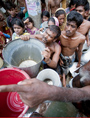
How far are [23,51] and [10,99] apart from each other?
0.73 m

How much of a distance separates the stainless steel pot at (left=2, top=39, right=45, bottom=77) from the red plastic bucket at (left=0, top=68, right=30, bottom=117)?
0.19 m

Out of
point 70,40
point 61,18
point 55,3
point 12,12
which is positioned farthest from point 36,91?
point 55,3

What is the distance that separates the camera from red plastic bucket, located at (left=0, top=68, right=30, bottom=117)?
36.4 inches

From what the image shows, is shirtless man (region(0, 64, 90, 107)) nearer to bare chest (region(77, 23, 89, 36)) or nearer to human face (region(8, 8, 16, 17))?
bare chest (region(77, 23, 89, 36))

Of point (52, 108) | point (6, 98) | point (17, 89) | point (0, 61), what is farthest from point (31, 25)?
point (17, 89)

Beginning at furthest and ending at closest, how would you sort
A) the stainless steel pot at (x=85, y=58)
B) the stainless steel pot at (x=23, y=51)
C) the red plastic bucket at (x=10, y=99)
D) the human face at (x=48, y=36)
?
the stainless steel pot at (x=85, y=58)
the human face at (x=48, y=36)
the stainless steel pot at (x=23, y=51)
the red plastic bucket at (x=10, y=99)

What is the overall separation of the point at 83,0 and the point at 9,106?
2.78 metres

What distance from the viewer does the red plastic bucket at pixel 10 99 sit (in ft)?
3.03

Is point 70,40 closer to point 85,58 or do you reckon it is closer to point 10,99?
point 85,58

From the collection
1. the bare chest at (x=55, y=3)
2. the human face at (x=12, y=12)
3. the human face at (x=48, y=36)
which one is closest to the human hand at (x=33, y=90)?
the human face at (x=48, y=36)

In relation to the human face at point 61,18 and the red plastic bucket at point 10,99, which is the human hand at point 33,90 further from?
the human face at point 61,18

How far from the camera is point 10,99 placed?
3.72 ft

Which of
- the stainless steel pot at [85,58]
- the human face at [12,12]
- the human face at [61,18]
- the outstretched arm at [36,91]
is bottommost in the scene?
the stainless steel pot at [85,58]

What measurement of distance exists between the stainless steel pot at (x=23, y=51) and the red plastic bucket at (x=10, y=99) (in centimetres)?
19
